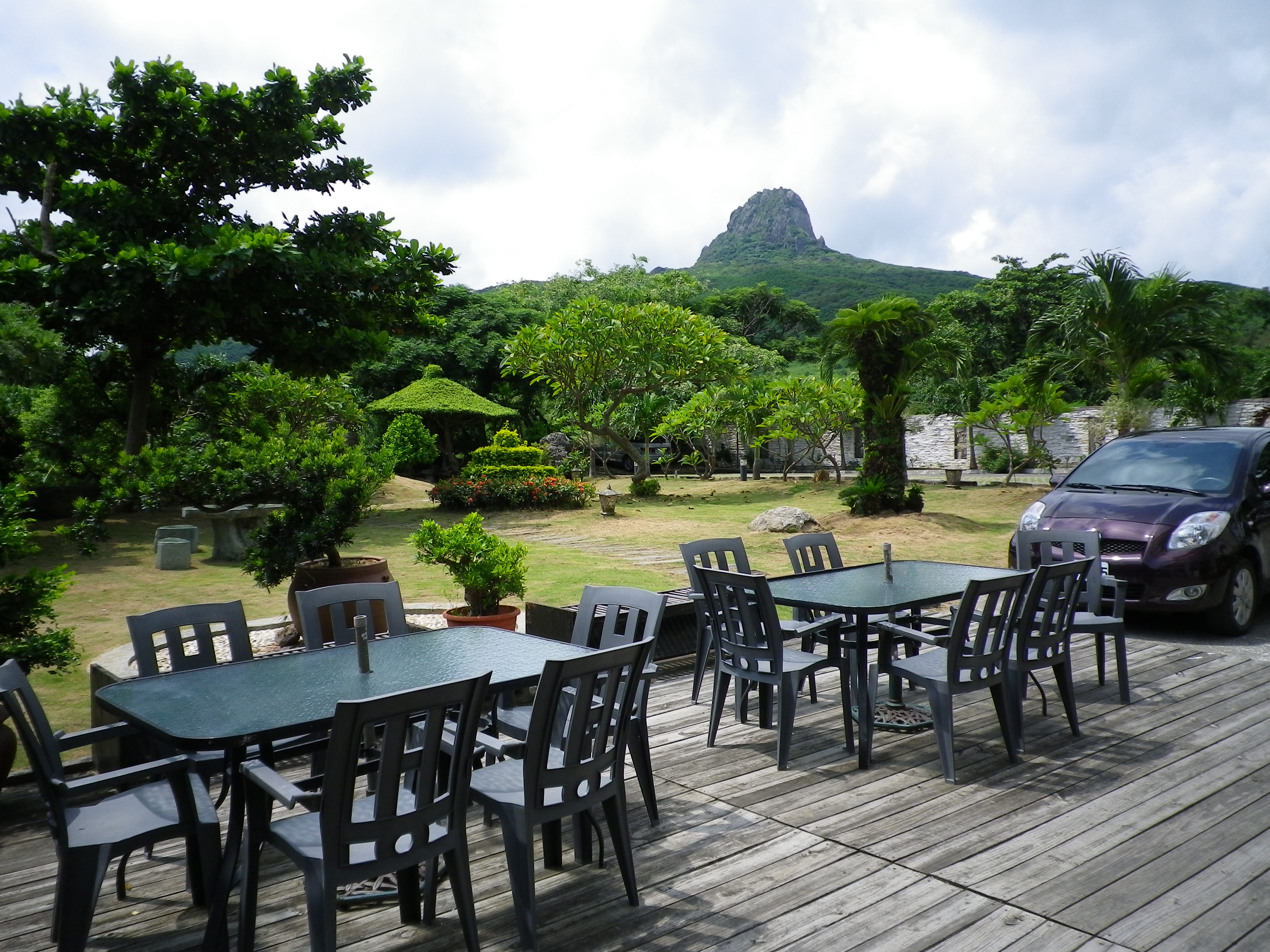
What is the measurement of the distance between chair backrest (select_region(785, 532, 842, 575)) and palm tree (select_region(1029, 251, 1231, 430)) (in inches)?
424

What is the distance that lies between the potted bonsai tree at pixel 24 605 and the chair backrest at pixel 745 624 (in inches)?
122

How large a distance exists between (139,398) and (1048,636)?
11385mm

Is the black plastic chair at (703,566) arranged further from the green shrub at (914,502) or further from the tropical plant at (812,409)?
the tropical plant at (812,409)

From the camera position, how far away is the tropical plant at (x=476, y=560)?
598 centimetres

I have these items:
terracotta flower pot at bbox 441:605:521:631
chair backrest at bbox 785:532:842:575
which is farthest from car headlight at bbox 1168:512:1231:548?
terracotta flower pot at bbox 441:605:521:631

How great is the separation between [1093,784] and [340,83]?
10540 millimetres

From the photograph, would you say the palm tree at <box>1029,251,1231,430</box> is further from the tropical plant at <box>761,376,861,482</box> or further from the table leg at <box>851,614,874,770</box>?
the table leg at <box>851,614,874,770</box>

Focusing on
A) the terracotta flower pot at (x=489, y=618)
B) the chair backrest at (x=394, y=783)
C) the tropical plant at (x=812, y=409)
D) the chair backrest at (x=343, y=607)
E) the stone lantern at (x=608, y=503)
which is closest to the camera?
the chair backrest at (x=394, y=783)

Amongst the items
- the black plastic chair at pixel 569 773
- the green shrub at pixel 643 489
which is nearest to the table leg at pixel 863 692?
the black plastic chair at pixel 569 773

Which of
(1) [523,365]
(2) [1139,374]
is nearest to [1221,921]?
(2) [1139,374]

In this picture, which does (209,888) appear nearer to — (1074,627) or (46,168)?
(1074,627)

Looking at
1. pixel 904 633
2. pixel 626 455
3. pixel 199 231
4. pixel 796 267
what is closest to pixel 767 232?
pixel 796 267

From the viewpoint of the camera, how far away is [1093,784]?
3955 millimetres

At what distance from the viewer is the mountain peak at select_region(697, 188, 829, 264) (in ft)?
298
